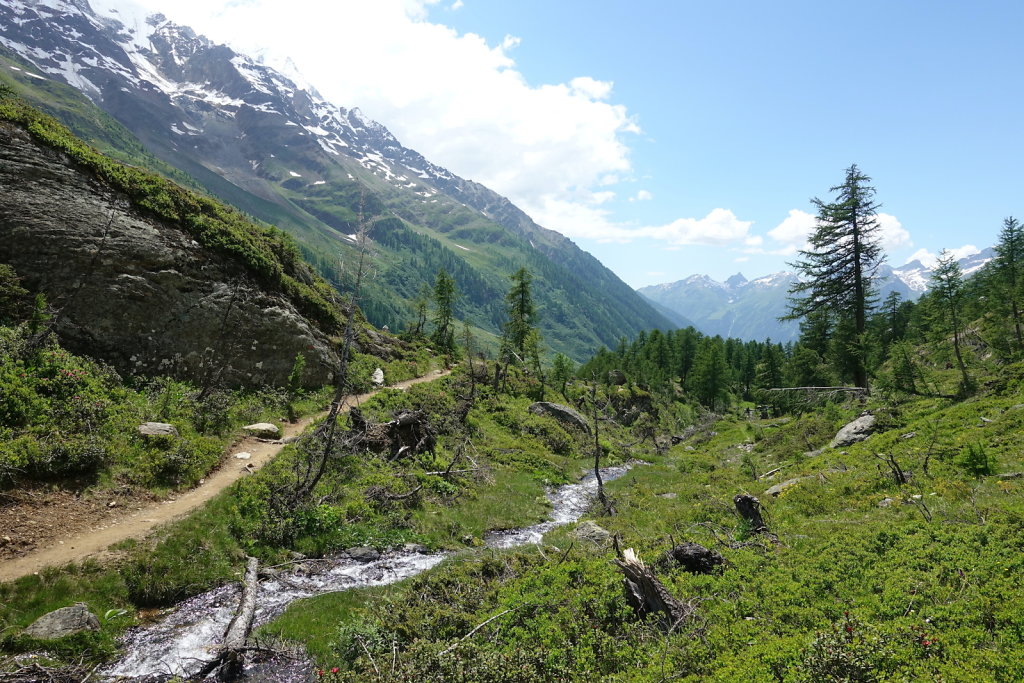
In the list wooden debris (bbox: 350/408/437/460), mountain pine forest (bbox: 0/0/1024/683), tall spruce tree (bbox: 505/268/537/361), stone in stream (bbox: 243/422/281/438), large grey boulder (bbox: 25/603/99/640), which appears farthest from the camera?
tall spruce tree (bbox: 505/268/537/361)

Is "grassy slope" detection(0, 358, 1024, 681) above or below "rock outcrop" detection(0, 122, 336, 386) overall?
below

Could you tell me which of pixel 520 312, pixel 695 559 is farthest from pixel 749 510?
pixel 520 312

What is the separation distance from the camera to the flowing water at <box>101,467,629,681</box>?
34.2ft

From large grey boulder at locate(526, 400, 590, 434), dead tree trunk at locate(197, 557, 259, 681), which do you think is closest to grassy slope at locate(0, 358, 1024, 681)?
dead tree trunk at locate(197, 557, 259, 681)

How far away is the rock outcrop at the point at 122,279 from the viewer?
21516mm

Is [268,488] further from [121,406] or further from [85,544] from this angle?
[121,406]

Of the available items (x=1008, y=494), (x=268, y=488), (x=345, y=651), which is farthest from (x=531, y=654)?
(x=1008, y=494)

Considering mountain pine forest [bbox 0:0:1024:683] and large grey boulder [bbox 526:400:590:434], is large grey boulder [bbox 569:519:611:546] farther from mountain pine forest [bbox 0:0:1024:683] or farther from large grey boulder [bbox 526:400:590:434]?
large grey boulder [bbox 526:400:590:434]

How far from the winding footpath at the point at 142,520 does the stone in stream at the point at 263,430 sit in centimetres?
43

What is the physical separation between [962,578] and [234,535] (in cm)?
2048

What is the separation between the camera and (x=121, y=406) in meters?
18.8

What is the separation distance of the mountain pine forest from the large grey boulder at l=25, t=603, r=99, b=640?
69mm

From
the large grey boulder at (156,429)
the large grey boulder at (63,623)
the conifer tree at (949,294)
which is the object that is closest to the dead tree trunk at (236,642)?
the large grey boulder at (63,623)

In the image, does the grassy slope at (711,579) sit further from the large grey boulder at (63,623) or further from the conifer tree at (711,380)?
the conifer tree at (711,380)
